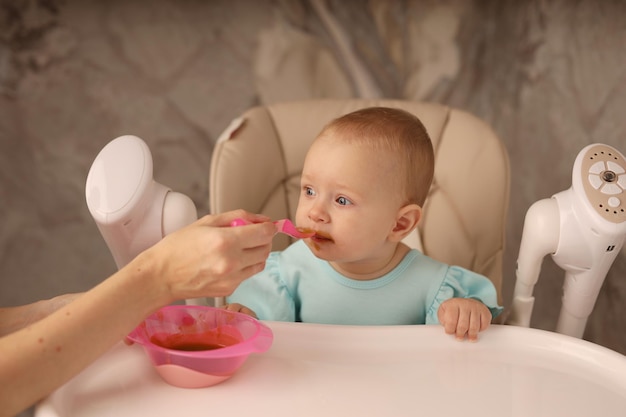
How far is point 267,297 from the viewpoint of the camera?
4.19 feet

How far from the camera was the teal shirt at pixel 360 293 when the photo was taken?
1267 mm

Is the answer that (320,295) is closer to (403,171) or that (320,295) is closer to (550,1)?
(403,171)

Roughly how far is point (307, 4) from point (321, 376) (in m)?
1.63

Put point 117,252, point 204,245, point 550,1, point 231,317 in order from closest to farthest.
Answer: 1. point 204,245
2. point 231,317
3. point 117,252
4. point 550,1

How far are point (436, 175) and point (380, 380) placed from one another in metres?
0.62

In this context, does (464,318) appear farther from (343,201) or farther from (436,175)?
(436,175)

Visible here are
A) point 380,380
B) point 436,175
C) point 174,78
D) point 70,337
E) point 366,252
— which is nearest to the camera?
point 70,337

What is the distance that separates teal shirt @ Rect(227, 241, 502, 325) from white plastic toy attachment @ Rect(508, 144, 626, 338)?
0.12m

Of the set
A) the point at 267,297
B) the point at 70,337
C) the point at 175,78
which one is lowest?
the point at 267,297

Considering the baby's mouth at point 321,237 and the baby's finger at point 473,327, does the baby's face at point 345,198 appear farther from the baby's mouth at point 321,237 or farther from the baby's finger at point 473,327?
the baby's finger at point 473,327

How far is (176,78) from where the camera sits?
2.41 meters

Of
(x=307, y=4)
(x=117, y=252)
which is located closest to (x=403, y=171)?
(x=117, y=252)

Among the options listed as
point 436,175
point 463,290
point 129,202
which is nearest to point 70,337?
point 129,202

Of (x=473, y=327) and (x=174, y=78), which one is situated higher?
(x=174, y=78)
